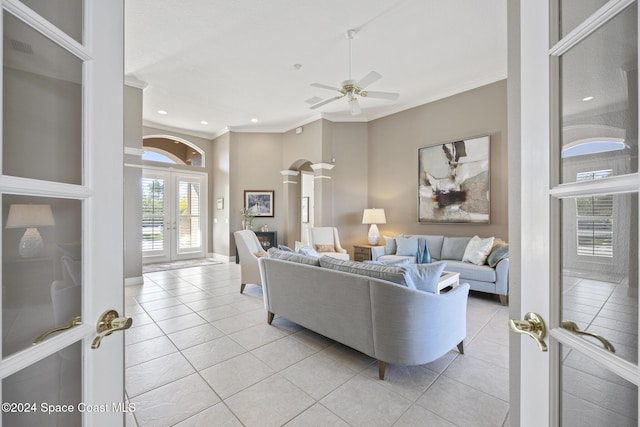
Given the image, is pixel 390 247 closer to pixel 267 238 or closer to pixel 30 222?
pixel 267 238

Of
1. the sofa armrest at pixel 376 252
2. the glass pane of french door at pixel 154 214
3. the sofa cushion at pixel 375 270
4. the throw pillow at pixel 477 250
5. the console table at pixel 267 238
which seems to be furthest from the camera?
the console table at pixel 267 238

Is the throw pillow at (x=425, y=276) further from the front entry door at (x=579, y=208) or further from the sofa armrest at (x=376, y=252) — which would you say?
the sofa armrest at (x=376, y=252)

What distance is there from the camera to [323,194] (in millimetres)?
5938

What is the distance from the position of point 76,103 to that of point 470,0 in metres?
3.60

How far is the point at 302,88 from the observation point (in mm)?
4773

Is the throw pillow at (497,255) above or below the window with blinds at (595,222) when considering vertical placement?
below

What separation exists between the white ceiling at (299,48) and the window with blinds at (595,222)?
9.93ft

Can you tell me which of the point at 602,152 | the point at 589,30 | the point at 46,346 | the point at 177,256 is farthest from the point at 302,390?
the point at 177,256

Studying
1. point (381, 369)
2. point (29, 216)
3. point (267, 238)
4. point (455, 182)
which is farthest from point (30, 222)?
point (267, 238)

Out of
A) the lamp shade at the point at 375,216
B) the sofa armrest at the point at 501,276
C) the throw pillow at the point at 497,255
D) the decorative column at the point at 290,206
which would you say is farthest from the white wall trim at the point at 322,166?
the sofa armrest at the point at 501,276

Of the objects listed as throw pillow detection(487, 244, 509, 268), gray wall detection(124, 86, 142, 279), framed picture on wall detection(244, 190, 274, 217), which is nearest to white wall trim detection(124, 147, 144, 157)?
gray wall detection(124, 86, 142, 279)

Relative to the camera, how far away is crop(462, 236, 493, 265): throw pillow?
391cm

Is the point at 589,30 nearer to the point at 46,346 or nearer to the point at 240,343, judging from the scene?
the point at 46,346

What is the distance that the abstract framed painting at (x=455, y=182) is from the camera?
447 centimetres
